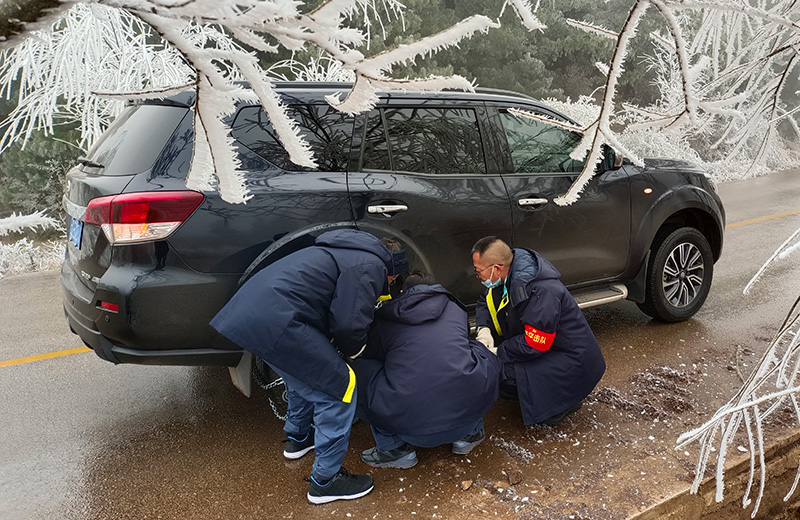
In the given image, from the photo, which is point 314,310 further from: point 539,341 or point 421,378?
point 539,341

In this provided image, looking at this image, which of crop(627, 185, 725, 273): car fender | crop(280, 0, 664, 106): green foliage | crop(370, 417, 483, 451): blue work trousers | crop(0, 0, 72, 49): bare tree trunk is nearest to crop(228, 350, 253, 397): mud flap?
crop(370, 417, 483, 451): blue work trousers

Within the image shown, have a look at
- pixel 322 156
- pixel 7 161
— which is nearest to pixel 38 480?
pixel 322 156

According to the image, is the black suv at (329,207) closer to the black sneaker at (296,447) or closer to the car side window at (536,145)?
the car side window at (536,145)

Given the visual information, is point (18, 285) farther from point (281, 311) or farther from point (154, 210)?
point (281, 311)

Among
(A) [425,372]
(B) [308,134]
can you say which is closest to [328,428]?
(A) [425,372]

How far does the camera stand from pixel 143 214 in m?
2.70

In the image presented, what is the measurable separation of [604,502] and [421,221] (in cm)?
166

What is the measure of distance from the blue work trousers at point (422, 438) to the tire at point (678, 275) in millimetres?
2202

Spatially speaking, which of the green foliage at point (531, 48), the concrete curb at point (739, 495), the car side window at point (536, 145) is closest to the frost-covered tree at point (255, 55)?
the concrete curb at point (739, 495)

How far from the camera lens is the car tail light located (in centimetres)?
269

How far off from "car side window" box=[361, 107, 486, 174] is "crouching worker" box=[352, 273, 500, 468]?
0.76 metres

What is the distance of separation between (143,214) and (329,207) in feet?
2.89

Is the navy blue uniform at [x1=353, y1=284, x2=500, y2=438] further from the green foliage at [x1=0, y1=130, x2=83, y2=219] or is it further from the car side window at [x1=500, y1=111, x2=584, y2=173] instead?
the green foliage at [x1=0, y1=130, x2=83, y2=219]

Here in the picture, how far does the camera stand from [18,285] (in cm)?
637
